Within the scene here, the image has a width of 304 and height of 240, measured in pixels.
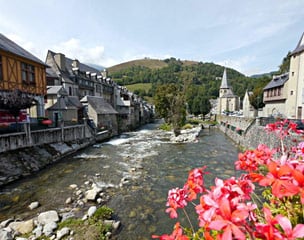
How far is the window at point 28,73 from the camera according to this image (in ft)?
54.1

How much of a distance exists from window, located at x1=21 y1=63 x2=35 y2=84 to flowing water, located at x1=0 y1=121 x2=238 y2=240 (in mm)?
8830

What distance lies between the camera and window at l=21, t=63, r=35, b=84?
16500 millimetres

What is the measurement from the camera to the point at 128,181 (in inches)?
386

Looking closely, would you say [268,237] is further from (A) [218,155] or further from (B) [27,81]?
(B) [27,81]

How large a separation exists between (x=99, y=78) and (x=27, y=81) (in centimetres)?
1946

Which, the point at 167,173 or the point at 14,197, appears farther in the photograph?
the point at 167,173

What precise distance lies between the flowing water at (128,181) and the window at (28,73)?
8.83 m

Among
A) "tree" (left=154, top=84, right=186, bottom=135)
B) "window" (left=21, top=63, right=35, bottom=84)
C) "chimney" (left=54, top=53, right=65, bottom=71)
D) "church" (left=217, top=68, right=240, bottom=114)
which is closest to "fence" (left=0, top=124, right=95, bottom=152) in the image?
"window" (left=21, top=63, right=35, bottom=84)

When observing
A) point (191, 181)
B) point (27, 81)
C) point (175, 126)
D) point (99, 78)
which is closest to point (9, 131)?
point (27, 81)

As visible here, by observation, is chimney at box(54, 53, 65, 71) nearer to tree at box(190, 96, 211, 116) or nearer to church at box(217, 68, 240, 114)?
tree at box(190, 96, 211, 116)

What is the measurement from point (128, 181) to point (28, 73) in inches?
600

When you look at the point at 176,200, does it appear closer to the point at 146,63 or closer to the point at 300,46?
the point at 300,46

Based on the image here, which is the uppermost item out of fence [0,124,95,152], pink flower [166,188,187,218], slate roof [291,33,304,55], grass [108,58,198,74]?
grass [108,58,198,74]

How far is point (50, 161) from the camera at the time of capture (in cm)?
1293
